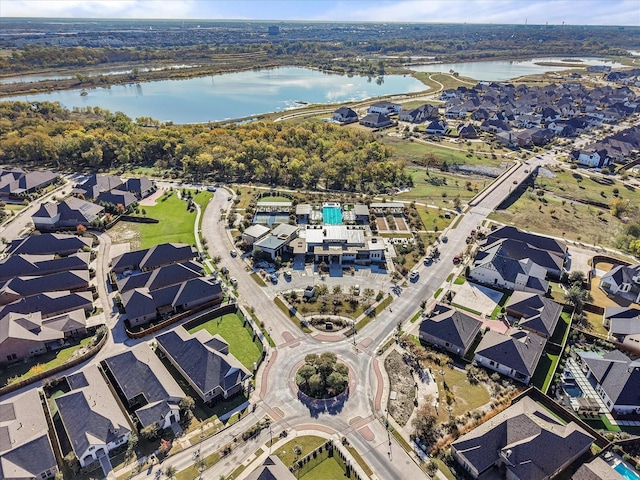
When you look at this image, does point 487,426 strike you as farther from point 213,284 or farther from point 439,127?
point 439,127

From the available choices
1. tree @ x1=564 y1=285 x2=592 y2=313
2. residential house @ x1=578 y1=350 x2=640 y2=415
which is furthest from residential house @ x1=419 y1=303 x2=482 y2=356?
tree @ x1=564 y1=285 x2=592 y2=313

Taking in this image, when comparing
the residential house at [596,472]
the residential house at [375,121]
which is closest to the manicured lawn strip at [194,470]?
the residential house at [596,472]

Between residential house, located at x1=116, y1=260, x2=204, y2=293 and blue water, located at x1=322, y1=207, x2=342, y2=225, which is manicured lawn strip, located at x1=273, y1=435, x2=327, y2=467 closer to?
residential house, located at x1=116, y1=260, x2=204, y2=293

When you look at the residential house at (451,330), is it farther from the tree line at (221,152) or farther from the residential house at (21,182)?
the residential house at (21,182)

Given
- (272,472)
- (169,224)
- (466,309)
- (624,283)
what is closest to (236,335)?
(272,472)

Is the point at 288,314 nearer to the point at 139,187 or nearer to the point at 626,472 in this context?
the point at 626,472
